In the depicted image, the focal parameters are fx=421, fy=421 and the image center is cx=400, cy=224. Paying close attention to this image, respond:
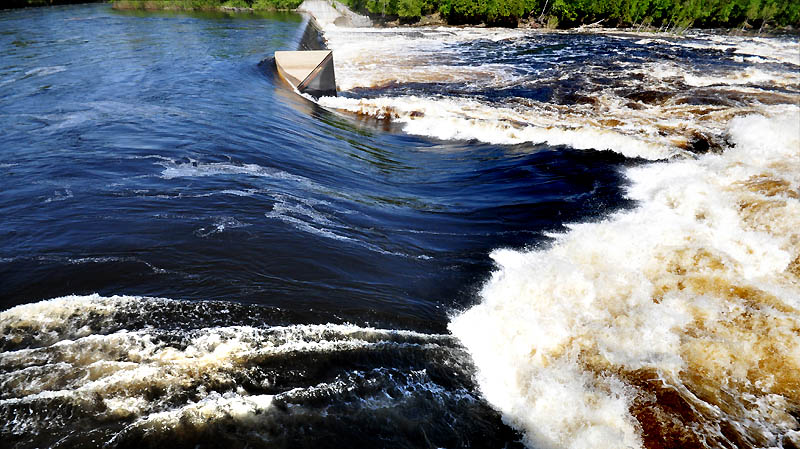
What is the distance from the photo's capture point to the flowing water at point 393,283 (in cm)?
335

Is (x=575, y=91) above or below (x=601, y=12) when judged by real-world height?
below

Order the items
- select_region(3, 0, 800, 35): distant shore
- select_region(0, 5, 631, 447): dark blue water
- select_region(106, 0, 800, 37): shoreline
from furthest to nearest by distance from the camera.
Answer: select_region(3, 0, 800, 35): distant shore < select_region(106, 0, 800, 37): shoreline < select_region(0, 5, 631, 447): dark blue water

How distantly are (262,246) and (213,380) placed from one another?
235 centimetres

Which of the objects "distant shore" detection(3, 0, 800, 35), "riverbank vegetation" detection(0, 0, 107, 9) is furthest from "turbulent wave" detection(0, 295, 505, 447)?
"riverbank vegetation" detection(0, 0, 107, 9)

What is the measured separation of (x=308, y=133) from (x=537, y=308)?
898 centimetres

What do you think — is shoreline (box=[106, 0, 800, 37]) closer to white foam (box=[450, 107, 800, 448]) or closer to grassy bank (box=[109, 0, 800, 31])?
grassy bank (box=[109, 0, 800, 31])

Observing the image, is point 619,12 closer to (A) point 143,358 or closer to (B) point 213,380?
(B) point 213,380

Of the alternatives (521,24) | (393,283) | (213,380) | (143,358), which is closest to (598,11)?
(521,24)

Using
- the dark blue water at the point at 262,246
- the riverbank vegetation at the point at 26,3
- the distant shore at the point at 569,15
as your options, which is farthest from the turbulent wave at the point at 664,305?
the riverbank vegetation at the point at 26,3

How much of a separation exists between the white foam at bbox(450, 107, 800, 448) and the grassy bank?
5156 cm

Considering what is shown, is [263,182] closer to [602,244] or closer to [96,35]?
[602,244]

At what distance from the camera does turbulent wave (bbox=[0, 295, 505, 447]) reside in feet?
9.83

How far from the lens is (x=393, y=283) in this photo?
5.26 metres

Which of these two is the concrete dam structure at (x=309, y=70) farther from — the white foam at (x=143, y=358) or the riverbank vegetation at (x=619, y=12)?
the riverbank vegetation at (x=619, y=12)
